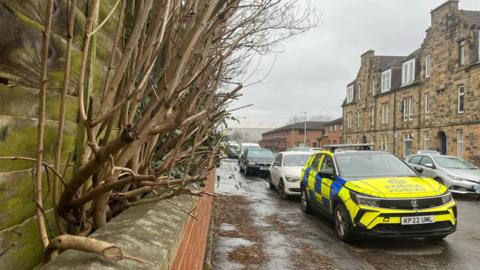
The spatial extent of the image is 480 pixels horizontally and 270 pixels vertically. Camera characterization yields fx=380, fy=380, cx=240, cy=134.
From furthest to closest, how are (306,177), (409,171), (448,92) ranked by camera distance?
(448,92) < (306,177) < (409,171)

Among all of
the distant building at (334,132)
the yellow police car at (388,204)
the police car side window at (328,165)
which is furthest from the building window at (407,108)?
the yellow police car at (388,204)

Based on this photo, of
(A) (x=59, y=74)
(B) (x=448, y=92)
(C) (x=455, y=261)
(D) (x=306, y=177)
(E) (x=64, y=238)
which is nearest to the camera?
(E) (x=64, y=238)

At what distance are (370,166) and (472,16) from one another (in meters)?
23.9

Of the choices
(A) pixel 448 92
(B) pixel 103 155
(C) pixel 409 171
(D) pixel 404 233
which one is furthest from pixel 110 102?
(A) pixel 448 92

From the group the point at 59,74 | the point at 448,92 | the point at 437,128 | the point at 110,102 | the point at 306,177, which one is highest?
the point at 448,92

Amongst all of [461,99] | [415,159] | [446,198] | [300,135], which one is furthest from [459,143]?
[300,135]

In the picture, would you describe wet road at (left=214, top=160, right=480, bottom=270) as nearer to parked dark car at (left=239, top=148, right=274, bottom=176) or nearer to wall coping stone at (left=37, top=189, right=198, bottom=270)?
wall coping stone at (left=37, top=189, right=198, bottom=270)

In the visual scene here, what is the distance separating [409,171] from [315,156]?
8.53ft

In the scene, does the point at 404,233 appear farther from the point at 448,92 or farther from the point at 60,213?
the point at 448,92

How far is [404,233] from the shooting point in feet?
20.2

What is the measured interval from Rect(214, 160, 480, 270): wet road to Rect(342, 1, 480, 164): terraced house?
16.5 m

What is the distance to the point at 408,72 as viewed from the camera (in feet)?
104

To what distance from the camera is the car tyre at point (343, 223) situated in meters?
6.55

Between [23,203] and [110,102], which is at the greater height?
[110,102]
